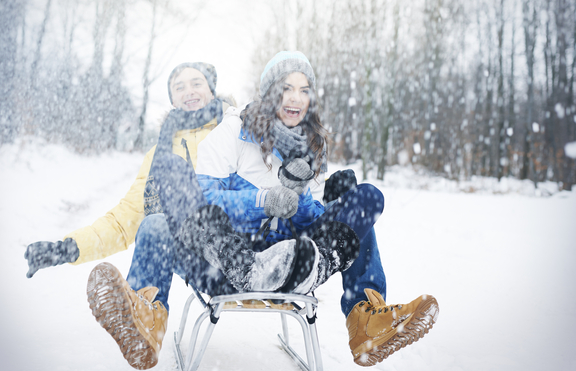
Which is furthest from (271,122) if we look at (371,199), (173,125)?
(173,125)

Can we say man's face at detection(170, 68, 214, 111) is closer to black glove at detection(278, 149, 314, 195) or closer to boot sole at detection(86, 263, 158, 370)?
black glove at detection(278, 149, 314, 195)

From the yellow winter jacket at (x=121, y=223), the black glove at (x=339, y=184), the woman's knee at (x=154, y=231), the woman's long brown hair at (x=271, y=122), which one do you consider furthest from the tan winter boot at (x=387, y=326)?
the yellow winter jacket at (x=121, y=223)

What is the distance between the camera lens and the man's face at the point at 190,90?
2.28m

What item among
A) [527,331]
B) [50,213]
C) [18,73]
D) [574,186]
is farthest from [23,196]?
[574,186]

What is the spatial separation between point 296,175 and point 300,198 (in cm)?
15

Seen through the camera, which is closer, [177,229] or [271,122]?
[177,229]

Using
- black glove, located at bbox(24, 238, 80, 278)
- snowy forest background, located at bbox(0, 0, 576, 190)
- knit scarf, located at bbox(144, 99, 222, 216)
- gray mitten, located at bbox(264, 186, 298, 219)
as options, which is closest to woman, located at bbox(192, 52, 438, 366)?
gray mitten, located at bbox(264, 186, 298, 219)

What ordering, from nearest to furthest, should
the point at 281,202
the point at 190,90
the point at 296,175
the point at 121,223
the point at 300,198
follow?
the point at 281,202 < the point at 296,175 < the point at 300,198 < the point at 121,223 < the point at 190,90

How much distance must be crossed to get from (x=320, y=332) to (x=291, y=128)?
143cm

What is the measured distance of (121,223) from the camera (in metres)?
1.96

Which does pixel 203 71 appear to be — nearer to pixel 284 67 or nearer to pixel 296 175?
pixel 284 67

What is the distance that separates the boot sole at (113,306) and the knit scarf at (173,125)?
2.49ft

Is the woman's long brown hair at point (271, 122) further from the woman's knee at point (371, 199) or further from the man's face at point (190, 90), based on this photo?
the man's face at point (190, 90)

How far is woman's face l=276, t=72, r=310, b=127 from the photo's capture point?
1712 mm
